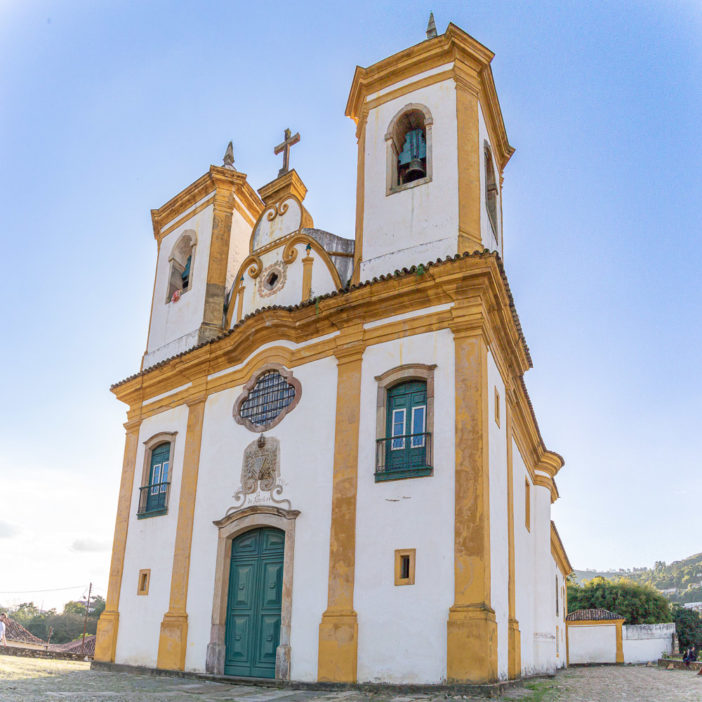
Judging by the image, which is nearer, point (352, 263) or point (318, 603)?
point (318, 603)

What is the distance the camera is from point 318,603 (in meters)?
10.8

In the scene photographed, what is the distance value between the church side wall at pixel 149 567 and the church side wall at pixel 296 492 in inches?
32.3

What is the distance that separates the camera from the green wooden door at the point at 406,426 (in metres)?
10.7

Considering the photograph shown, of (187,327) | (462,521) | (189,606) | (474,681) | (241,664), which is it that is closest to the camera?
(474,681)

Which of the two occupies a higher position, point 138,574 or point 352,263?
point 352,263

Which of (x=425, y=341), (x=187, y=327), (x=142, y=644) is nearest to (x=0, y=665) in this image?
(x=142, y=644)

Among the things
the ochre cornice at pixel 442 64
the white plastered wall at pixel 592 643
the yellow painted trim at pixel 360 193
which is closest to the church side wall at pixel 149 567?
the yellow painted trim at pixel 360 193

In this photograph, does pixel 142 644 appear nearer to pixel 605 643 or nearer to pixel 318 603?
pixel 318 603

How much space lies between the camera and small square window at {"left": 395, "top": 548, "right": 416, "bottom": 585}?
1004 cm

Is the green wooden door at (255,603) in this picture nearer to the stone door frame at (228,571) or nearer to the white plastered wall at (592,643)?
the stone door frame at (228,571)

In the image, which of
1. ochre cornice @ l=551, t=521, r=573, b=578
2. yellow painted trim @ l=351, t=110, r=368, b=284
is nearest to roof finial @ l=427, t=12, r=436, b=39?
yellow painted trim @ l=351, t=110, r=368, b=284

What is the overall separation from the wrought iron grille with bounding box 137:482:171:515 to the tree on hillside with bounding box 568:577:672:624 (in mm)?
35888

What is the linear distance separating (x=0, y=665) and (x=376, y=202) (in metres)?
10.0

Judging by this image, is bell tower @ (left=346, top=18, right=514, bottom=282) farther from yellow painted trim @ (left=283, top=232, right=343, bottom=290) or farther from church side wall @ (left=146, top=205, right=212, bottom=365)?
church side wall @ (left=146, top=205, right=212, bottom=365)
